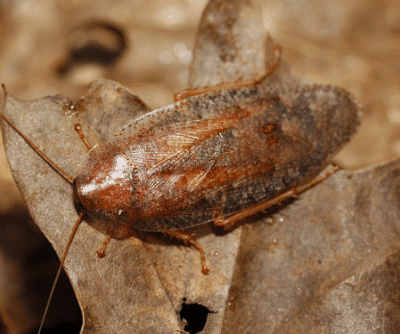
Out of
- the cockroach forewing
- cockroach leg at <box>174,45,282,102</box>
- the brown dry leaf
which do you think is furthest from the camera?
cockroach leg at <box>174,45,282,102</box>

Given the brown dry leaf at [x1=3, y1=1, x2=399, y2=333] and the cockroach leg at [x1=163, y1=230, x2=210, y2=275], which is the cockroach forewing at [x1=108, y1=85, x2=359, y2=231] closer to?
the cockroach leg at [x1=163, y1=230, x2=210, y2=275]

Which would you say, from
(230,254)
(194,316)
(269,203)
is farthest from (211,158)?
(194,316)

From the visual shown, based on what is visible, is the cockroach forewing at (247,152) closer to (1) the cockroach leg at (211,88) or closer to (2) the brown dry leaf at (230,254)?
(1) the cockroach leg at (211,88)

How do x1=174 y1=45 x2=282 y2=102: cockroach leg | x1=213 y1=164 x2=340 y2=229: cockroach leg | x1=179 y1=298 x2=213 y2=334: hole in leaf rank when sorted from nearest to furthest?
x1=179 y1=298 x2=213 y2=334: hole in leaf, x1=213 y1=164 x2=340 y2=229: cockroach leg, x1=174 y1=45 x2=282 y2=102: cockroach leg

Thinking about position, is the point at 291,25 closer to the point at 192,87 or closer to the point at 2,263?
the point at 192,87

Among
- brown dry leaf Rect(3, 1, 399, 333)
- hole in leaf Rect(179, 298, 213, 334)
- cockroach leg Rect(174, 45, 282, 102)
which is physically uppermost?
cockroach leg Rect(174, 45, 282, 102)

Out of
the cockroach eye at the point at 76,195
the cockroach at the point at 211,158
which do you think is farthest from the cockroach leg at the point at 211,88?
the cockroach eye at the point at 76,195

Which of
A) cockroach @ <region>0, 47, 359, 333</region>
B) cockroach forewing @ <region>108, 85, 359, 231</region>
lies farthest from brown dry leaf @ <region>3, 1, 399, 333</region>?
cockroach forewing @ <region>108, 85, 359, 231</region>
